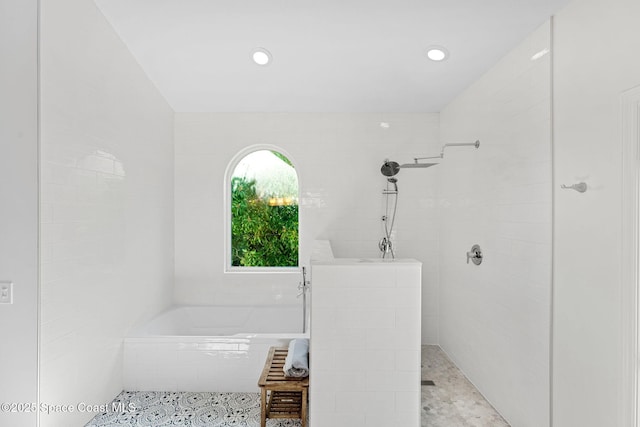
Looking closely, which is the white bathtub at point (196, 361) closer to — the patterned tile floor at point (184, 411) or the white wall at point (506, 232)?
the patterned tile floor at point (184, 411)

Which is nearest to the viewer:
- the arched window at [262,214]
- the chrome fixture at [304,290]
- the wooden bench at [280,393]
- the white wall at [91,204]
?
the white wall at [91,204]

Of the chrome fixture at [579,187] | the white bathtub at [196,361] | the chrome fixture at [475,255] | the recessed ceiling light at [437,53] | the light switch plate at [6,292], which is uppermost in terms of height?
the recessed ceiling light at [437,53]

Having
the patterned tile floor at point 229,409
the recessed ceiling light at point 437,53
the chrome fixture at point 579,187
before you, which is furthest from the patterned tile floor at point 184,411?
the recessed ceiling light at point 437,53

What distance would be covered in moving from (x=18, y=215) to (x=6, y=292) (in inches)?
15.7

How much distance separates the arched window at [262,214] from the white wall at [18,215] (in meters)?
2.25

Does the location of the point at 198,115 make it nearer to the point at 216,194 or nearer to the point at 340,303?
the point at 216,194

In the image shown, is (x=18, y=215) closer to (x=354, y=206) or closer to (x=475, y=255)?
(x=354, y=206)

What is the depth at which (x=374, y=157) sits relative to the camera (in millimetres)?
4184

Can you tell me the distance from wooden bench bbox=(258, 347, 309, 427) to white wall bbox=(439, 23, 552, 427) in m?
1.32

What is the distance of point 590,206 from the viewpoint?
192cm

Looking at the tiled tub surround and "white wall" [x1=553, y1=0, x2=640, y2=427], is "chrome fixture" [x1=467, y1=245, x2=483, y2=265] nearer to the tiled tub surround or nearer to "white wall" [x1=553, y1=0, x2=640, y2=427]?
"white wall" [x1=553, y1=0, x2=640, y2=427]

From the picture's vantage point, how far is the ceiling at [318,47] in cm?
256

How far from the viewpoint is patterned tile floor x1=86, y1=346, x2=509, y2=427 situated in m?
2.62

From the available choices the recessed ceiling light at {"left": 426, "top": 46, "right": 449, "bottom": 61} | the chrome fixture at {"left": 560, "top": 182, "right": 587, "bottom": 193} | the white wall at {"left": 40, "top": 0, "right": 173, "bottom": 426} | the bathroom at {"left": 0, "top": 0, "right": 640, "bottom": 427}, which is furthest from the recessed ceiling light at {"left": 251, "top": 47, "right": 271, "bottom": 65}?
the chrome fixture at {"left": 560, "top": 182, "right": 587, "bottom": 193}
